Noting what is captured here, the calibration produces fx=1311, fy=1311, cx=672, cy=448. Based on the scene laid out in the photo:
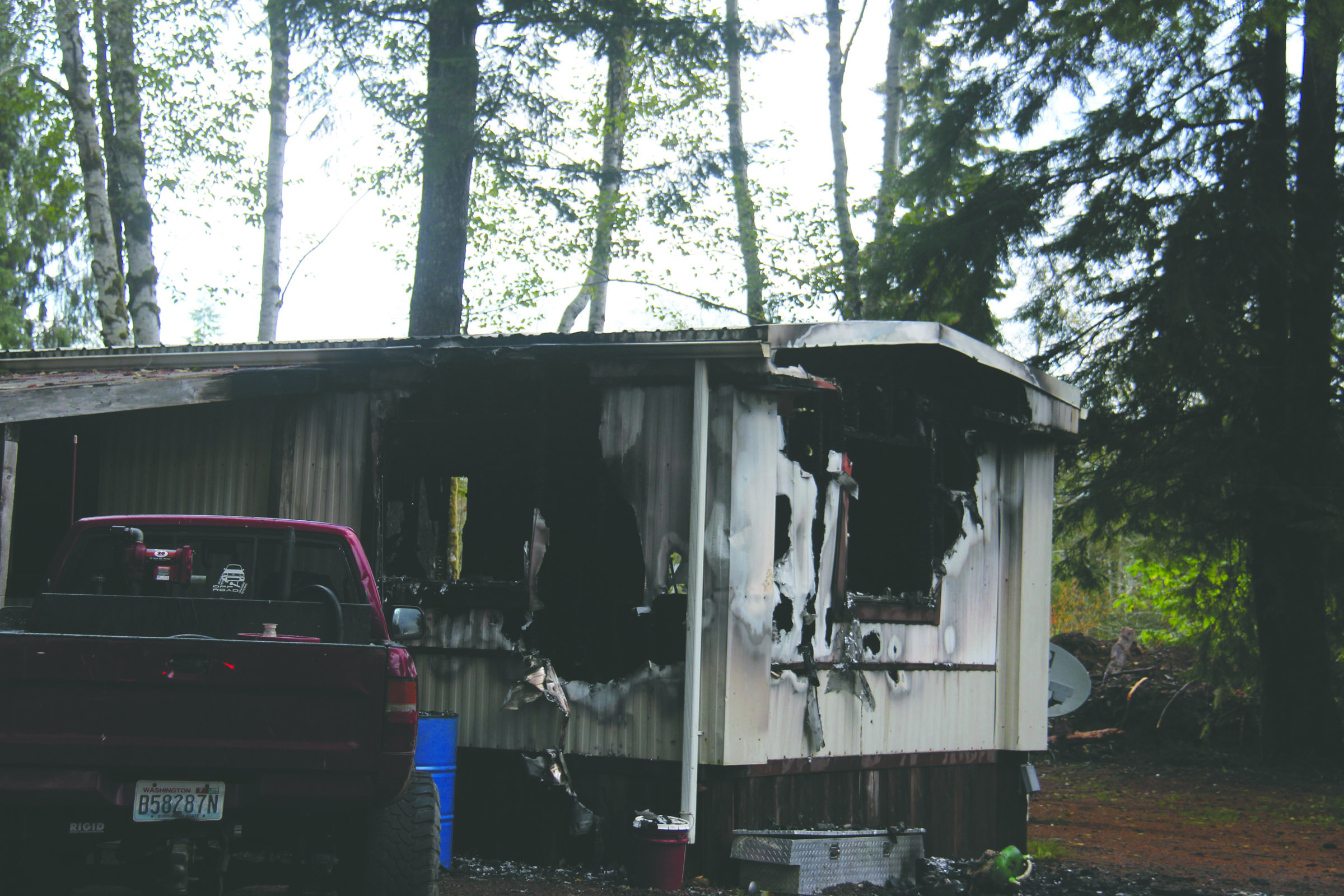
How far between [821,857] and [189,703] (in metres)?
4.51

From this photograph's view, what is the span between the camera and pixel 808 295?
2484cm

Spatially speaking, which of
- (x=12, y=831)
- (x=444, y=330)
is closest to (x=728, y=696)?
(x=12, y=831)

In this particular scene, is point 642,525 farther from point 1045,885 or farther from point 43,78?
point 43,78

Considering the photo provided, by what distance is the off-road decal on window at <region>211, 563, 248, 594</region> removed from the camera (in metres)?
6.09

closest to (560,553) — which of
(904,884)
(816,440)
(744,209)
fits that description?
(816,440)

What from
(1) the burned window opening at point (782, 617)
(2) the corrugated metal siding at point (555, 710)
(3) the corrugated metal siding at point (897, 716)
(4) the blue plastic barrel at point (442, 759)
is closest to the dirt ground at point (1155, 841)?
(4) the blue plastic barrel at point (442, 759)

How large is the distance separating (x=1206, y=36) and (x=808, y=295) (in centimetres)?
1025

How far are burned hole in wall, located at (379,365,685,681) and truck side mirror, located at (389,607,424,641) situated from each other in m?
2.40

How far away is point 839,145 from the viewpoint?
23578 mm

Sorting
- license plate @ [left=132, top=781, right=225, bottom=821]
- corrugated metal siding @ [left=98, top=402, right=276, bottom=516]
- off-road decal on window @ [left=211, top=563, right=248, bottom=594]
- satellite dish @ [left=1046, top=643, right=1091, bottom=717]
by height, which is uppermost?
corrugated metal siding @ [left=98, top=402, right=276, bottom=516]

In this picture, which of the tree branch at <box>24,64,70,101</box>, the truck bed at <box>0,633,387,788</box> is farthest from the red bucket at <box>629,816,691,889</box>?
the tree branch at <box>24,64,70,101</box>

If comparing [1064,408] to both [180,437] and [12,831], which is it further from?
[12,831]

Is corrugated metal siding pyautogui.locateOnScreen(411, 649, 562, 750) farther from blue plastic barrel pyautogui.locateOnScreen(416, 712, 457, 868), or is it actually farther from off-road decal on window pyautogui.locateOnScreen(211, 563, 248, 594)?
off-road decal on window pyautogui.locateOnScreen(211, 563, 248, 594)

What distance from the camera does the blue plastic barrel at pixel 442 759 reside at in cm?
767
